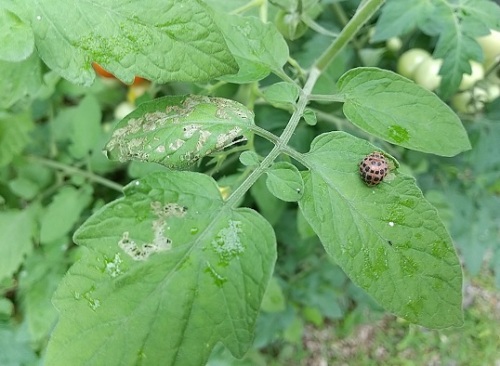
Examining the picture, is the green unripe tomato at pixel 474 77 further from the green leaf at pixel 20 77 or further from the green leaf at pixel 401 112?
the green leaf at pixel 20 77

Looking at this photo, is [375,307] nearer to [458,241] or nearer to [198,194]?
[458,241]

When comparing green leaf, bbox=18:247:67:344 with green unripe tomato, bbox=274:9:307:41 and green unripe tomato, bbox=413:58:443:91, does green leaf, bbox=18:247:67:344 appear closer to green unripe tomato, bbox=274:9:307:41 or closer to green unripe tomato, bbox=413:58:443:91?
green unripe tomato, bbox=274:9:307:41

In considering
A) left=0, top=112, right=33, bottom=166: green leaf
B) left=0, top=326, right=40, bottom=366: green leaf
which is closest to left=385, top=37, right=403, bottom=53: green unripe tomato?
left=0, top=112, right=33, bottom=166: green leaf

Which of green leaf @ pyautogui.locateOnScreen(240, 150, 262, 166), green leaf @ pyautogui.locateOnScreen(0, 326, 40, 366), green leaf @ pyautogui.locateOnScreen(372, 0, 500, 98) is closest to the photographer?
green leaf @ pyautogui.locateOnScreen(240, 150, 262, 166)

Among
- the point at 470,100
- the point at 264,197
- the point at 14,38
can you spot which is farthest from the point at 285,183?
the point at 470,100

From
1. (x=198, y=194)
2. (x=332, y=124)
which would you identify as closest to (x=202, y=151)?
(x=198, y=194)

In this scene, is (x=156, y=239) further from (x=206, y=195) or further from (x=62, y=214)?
(x=62, y=214)
